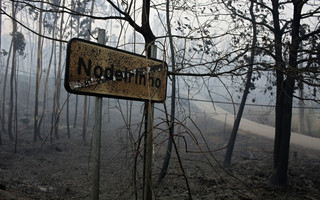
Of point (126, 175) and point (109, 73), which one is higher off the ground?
point (109, 73)

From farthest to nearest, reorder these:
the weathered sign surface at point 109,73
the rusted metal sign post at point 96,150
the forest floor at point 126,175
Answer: the forest floor at point 126,175
the rusted metal sign post at point 96,150
the weathered sign surface at point 109,73

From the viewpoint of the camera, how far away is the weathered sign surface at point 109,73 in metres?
1.54

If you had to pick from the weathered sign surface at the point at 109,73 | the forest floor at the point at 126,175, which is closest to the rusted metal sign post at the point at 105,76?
the weathered sign surface at the point at 109,73

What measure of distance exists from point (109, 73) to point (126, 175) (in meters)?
3.02

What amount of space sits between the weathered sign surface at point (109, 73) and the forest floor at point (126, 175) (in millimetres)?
390

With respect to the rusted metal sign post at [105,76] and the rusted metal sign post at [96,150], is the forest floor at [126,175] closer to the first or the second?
the rusted metal sign post at [96,150]

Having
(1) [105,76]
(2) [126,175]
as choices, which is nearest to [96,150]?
(1) [105,76]

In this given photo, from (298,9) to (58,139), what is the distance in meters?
15.9

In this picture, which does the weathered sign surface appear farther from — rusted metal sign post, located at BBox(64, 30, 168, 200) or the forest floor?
the forest floor

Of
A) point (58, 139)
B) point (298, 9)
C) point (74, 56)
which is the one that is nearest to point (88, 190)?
point (74, 56)

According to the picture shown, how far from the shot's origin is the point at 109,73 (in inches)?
67.6

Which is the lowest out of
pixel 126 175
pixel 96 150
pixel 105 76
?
pixel 126 175

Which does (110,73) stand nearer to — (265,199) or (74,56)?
(74,56)

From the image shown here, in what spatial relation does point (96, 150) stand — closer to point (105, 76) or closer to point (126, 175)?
point (105, 76)
